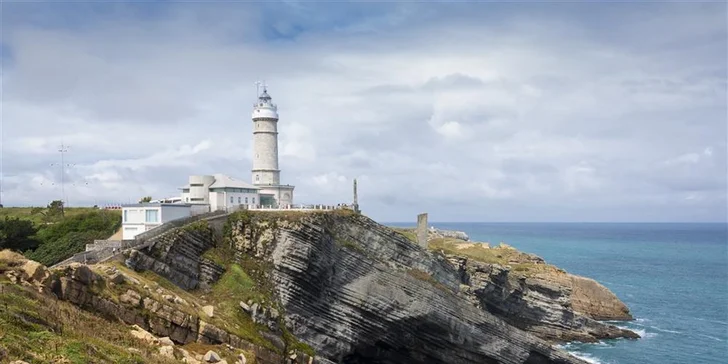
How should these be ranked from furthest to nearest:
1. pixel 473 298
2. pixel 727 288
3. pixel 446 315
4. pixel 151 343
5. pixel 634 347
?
pixel 727 288
pixel 634 347
pixel 473 298
pixel 446 315
pixel 151 343

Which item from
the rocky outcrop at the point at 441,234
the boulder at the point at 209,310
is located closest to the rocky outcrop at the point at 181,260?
the boulder at the point at 209,310

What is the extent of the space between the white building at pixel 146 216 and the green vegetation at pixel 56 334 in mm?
16705

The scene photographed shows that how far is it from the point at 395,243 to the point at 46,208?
38588 mm

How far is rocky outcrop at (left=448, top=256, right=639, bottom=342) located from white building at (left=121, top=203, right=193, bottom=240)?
27371 millimetres

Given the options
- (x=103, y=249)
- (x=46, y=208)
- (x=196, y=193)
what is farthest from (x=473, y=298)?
(x=46, y=208)

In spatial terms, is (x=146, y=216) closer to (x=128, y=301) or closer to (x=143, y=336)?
(x=128, y=301)

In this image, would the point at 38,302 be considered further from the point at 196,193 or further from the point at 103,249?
the point at 196,193

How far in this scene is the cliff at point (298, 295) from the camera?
2733cm

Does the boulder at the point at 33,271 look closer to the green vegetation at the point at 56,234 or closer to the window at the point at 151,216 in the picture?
the green vegetation at the point at 56,234

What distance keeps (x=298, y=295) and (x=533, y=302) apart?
34.2 meters

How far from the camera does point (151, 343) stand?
23.0 m

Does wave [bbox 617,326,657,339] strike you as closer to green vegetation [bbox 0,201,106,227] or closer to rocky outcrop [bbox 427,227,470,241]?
rocky outcrop [bbox 427,227,470,241]

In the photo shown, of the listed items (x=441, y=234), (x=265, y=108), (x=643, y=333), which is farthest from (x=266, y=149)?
(x=441, y=234)

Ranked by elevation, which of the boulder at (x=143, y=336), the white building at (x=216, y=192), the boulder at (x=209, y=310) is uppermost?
the white building at (x=216, y=192)
